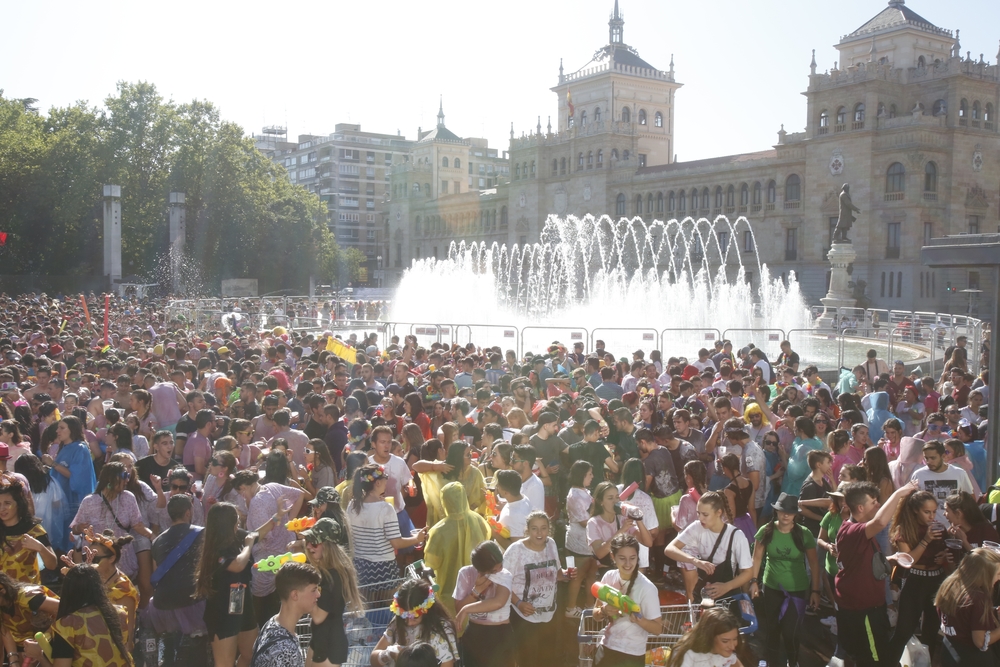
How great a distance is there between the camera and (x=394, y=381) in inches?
494

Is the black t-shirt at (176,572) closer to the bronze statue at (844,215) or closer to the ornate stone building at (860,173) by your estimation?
the bronze statue at (844,215)

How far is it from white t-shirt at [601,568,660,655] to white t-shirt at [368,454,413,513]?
2.22m

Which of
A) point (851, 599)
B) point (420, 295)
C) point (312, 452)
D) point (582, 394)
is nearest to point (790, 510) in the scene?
point (851, 599)

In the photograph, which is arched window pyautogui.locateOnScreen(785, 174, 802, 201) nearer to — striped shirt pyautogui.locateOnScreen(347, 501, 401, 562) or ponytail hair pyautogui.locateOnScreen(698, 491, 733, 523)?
ponytail hair pyautogui.locateOnScreen(698, 491, 733, 523)

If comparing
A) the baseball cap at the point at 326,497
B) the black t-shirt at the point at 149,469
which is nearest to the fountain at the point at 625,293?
the black t-shirt at the point at 149,469

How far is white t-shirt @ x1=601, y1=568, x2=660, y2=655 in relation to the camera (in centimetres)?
516

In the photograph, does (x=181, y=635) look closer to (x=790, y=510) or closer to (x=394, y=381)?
(x=790, y=510)

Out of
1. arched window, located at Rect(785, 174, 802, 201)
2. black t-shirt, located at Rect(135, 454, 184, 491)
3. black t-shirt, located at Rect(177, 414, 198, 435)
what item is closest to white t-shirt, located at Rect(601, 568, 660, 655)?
black t-shirt, located at Rect(135, 454, 184, 491)

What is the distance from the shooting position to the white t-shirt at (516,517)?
6.47m

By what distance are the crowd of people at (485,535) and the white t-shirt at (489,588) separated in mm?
14

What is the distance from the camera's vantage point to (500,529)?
6.34 meters

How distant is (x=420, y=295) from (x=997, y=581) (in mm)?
38604

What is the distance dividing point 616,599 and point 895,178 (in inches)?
1771

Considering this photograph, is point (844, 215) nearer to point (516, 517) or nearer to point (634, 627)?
point (516, 517)
